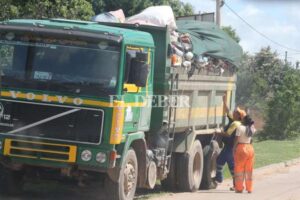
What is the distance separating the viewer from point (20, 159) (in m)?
9.34

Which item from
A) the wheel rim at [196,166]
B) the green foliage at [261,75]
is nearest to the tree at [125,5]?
the wheel rim at [196,166]

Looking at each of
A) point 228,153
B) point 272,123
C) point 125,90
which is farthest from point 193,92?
point 272,123

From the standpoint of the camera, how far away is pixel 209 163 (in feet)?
45.7

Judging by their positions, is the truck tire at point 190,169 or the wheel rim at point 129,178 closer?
the wheel rim at point 129,178

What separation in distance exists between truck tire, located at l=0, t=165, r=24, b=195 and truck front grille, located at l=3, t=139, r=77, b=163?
3.06 ft

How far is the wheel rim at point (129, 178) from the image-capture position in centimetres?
977

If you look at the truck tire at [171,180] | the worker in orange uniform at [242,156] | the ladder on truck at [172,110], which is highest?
the ladder on truck at [172,110]

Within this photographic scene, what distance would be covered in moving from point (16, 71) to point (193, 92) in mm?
4264

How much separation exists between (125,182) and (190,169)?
3.19m

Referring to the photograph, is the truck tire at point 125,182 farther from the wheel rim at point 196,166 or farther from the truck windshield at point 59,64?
the wheel rim at point 196,166

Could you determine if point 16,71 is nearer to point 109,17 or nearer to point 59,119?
point 59,119

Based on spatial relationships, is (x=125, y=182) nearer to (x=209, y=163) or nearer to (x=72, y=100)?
(x=72, y=100)

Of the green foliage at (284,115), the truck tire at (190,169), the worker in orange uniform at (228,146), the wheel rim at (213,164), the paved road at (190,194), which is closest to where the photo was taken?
the paved road at (190,194)

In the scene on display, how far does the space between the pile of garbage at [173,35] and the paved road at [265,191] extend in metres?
2.42
